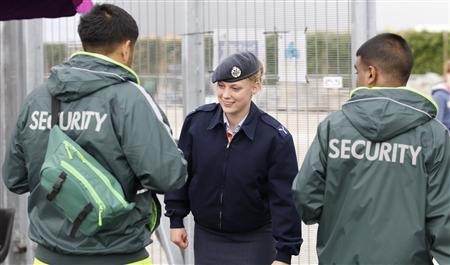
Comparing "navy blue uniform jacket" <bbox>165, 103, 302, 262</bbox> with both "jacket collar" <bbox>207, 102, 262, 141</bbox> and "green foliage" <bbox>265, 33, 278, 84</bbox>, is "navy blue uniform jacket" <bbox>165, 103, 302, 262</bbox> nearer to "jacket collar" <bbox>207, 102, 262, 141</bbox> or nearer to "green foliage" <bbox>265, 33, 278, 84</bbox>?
"jacket collar" <bbox>207, 102, 262, 141</bbox>

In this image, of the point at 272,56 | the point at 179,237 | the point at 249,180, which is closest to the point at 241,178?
the point at 249,180

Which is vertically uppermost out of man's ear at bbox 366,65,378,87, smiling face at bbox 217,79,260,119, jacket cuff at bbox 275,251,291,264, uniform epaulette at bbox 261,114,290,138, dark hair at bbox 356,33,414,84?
dark hair at bbox 356,33,414,84

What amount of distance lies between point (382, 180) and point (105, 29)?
53.1 inches

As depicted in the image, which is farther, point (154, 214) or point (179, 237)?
point (179, 237)

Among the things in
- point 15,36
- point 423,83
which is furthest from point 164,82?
point 423,83

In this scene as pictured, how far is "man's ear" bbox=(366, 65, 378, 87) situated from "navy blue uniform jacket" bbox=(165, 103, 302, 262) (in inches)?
26.5

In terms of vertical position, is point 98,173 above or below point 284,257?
above

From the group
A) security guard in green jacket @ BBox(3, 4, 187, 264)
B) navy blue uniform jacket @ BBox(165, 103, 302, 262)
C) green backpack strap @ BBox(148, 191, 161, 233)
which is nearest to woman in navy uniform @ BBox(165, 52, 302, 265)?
navy blue uniform jacket @ BBox(165, 103, 302, 262)

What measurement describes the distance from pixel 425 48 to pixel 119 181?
30.6 meters

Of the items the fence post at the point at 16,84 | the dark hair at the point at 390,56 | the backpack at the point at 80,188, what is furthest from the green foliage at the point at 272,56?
the backpack at the point at 80,188

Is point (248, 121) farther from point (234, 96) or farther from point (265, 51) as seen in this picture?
point (265, 51)

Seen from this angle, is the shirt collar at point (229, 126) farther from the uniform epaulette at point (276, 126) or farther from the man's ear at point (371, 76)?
the man's ear at point (371, 76)

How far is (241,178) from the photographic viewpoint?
14.1 ft

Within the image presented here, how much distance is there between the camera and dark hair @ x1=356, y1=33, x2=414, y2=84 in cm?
374
